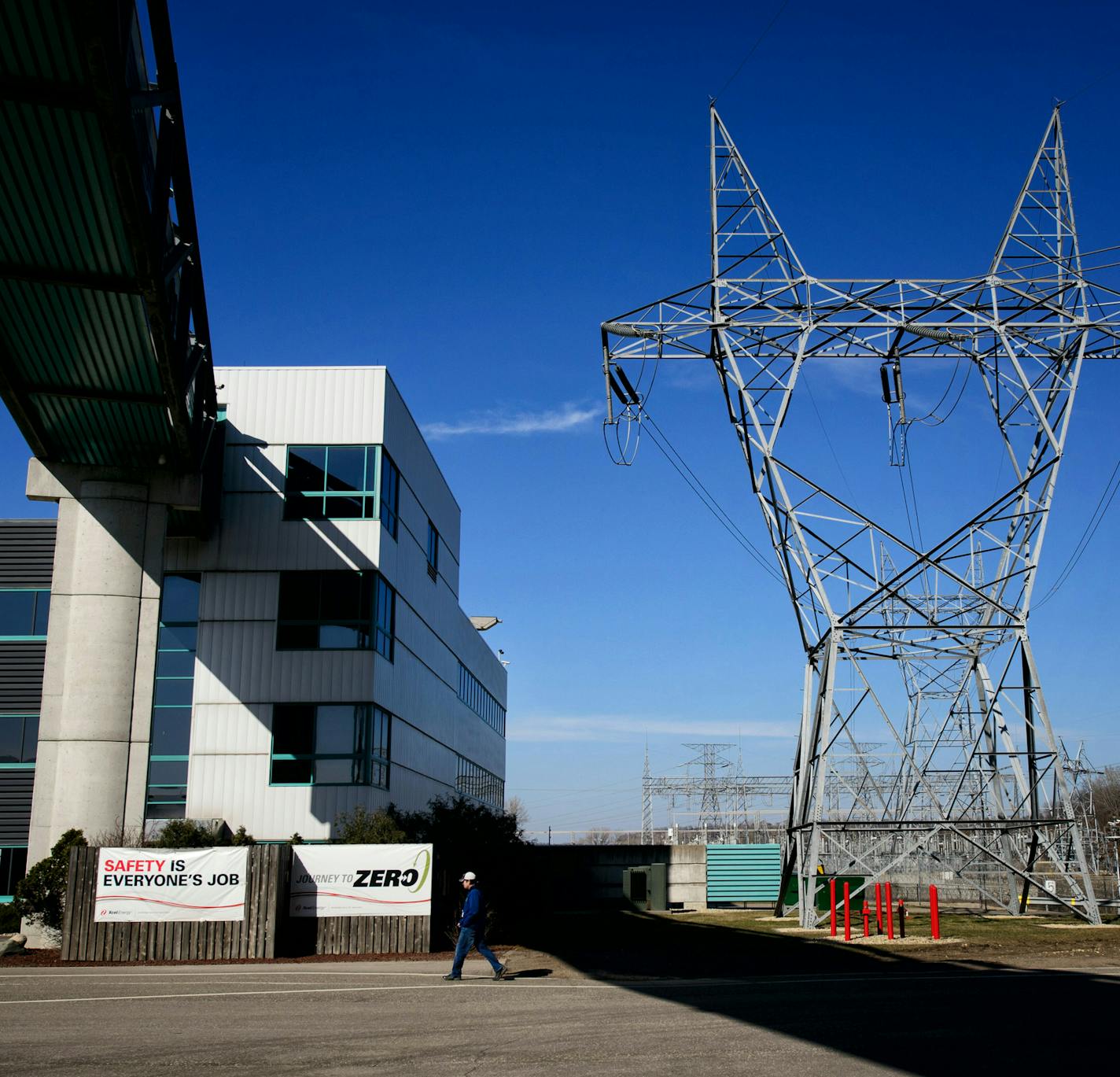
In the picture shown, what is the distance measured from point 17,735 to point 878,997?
28630mm

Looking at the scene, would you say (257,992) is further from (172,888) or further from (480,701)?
(480,701)

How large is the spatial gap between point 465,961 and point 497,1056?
10.4m

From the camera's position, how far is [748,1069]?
30.8ft

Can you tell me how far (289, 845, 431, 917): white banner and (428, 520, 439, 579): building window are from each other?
1771 cm

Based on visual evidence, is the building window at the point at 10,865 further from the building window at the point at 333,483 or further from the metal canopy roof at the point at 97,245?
the metal canopy roof at the point at 97,245

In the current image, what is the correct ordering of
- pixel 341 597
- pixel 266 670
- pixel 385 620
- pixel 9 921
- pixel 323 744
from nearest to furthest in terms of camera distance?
pixel 9 921, pixel 323 744, pixel 266 670, pixel 341 597, pixel 385 620

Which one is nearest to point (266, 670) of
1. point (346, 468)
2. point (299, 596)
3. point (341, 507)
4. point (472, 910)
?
point (299, 596)

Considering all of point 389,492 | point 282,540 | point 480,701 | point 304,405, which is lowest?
point 480,701

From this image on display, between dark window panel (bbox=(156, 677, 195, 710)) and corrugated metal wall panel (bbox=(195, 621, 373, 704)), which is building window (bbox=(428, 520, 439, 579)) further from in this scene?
dark window panel (bbox=(156, 677, 195, 710))

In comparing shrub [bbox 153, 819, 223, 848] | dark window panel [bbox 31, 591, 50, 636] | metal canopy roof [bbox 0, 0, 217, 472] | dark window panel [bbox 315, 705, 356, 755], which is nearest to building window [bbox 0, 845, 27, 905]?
dark window panel [bbox 31, 591, 50, 636]

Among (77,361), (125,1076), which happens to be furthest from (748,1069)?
(77,361)

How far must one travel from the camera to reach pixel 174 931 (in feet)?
68.3

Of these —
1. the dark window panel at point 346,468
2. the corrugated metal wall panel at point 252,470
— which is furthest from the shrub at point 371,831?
the corrugated metal wall panel at point 252,470

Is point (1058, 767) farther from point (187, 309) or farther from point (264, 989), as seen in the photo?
point (187, 309)
